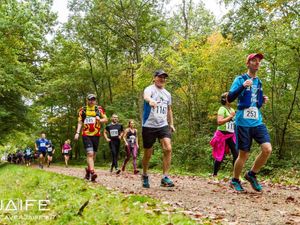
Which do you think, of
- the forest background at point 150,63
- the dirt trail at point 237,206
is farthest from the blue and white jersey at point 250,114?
the forest background at point 150,63

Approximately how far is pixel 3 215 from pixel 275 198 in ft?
14.4

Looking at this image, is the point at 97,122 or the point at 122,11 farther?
the point at 122,11

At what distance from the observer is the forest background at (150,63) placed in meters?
14.9

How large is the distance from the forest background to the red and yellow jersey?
674cm

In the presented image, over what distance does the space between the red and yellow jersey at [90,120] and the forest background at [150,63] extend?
22.1ft

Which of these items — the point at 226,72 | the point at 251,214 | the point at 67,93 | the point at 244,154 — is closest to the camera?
the point at 251,214

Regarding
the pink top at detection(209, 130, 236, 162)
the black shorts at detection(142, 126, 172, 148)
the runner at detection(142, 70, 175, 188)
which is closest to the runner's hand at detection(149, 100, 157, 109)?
the runner at detection(142, 70, 175, 188)

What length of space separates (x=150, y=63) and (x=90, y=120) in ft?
45.9

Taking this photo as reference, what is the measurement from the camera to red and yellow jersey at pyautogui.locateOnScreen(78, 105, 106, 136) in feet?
31.4

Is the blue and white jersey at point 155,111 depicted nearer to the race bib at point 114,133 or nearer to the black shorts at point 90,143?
the black shorts at point 90,143

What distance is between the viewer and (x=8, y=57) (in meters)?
20.2

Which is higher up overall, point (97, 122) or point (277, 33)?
point (277, 33)

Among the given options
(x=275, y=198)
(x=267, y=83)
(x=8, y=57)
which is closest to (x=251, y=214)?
(x=275, y=198)

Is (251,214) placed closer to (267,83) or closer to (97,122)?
(97,122)
